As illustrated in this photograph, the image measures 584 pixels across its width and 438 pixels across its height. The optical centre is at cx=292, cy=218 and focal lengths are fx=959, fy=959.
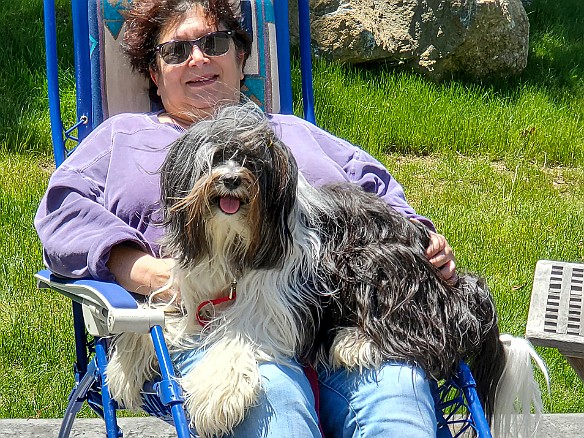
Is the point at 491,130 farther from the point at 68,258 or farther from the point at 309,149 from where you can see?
the point at 68,258

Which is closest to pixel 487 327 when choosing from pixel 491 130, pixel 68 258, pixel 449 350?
pixel 449 350

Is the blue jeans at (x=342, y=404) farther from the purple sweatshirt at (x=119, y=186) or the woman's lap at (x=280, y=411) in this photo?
the purple sweatshirt at (x=119, y=186)

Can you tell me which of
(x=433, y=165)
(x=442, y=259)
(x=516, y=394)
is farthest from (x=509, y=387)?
(x=433, y=165)

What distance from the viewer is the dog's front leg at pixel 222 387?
8.30 ft

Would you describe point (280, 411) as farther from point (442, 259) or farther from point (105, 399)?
point (442, 259)

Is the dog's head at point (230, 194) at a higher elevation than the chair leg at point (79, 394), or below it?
higher

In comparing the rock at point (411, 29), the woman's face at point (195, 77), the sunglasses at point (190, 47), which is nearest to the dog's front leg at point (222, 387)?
the woman's face at point (195, 77)

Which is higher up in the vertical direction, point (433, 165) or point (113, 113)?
point (113, 113)

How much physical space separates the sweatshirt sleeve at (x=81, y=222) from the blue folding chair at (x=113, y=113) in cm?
6

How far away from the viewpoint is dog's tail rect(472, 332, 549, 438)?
3029 mm

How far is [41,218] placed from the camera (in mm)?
3025

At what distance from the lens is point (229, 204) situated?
2.49 m

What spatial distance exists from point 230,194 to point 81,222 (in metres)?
0.65

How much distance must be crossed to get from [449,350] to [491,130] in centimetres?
446
